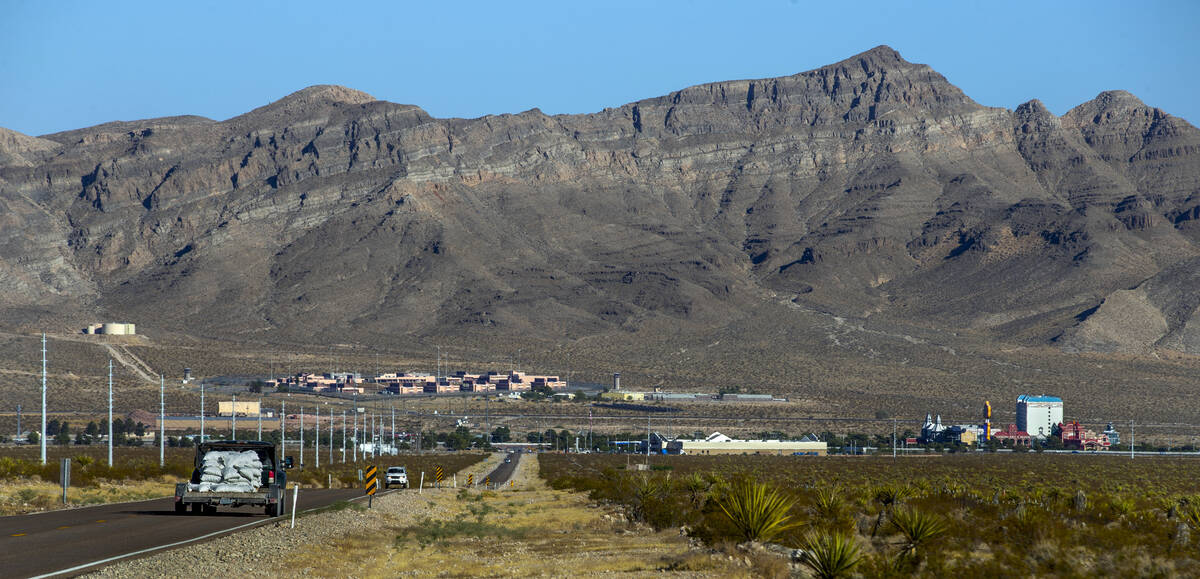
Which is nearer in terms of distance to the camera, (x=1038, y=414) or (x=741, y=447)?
(x=741, y=447)

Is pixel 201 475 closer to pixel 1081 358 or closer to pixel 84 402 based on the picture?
pixel 84 402

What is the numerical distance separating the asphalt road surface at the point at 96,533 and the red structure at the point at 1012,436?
122 m

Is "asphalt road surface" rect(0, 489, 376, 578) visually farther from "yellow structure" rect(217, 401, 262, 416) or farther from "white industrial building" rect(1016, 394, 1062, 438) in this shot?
"white industrial building" rect(1016, 394, 1062, 438)

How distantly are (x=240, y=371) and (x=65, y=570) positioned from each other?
16306cm

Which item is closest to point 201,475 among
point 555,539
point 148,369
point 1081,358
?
point 555,539

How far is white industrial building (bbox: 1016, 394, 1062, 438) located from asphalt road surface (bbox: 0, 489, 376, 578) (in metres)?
128

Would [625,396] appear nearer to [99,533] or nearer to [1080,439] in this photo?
[1080,439]

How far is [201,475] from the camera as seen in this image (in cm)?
3697

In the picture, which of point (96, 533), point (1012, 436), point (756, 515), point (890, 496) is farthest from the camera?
point (1012, 436)

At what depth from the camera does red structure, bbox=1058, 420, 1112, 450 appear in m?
147

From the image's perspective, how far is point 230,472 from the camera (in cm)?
3669

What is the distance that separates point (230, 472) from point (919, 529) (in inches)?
694

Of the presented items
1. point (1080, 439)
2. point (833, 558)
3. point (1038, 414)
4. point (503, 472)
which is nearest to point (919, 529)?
point (833, 558)

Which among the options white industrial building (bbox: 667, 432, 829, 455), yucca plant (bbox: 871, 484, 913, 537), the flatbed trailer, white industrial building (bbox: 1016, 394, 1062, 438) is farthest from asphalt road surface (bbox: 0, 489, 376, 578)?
white industrial building (bbox: 1016, 394, 1062, 438)
